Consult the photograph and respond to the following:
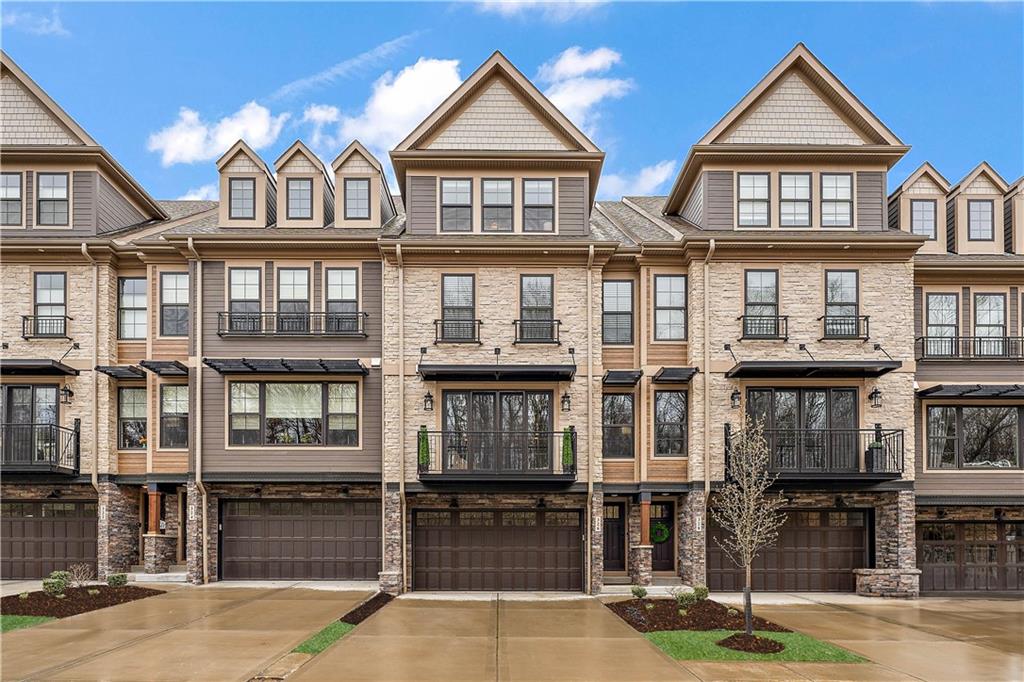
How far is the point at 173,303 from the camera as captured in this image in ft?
65.5

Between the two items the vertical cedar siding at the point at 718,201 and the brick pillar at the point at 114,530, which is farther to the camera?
the vertical cedar siding at the point at 718,201

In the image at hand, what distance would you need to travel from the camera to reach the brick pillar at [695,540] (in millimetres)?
18766

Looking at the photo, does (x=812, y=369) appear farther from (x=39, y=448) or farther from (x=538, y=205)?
(x=39, y=448)

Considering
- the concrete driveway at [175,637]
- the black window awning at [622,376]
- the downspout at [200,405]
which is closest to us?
the concrete driveway at [175,637]

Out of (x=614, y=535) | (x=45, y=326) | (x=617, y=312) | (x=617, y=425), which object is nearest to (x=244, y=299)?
(x=45, y=326)

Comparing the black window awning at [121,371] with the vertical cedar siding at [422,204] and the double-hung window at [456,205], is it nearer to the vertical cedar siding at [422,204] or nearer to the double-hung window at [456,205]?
the vertical cedar siding at [422,204]

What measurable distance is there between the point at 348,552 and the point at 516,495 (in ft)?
16.2

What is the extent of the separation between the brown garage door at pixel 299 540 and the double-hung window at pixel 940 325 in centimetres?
1598

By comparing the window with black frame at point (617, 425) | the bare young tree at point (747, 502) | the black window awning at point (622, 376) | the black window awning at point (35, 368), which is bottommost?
the bare young tree at point (747, 502)

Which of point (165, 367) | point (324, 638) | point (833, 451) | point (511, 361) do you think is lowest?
point (324, 638)

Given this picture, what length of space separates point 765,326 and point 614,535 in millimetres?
7121

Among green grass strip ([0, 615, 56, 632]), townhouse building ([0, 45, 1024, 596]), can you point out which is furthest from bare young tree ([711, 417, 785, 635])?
green grass strip ([0, 615, 56, 632])

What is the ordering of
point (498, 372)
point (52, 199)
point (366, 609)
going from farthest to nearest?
point (52, 199) → point (498, 372) → point (366, 609)

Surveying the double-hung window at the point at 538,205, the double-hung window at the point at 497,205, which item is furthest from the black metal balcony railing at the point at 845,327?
the double-hung window at the point at 497,205
